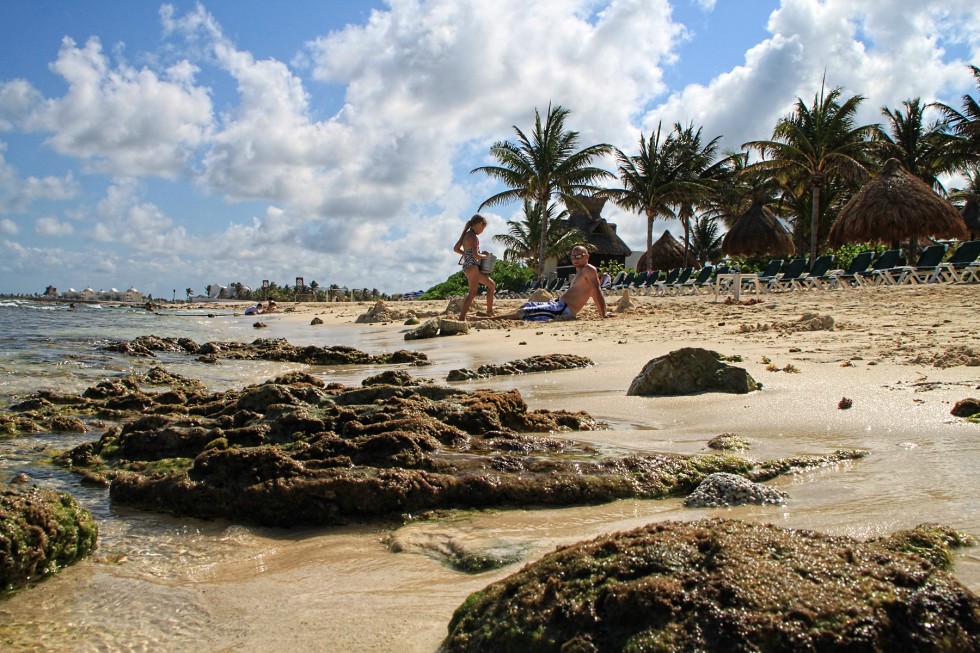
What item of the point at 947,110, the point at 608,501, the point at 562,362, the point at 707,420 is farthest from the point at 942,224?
the point at 608,501

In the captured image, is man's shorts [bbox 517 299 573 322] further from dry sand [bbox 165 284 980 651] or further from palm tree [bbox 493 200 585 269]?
palm tree [bbox 493 200 585 269]

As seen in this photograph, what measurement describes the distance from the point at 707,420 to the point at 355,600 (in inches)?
112

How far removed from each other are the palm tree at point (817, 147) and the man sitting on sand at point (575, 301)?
21.3 metres

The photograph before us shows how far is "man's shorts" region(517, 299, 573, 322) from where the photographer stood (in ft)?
44.1

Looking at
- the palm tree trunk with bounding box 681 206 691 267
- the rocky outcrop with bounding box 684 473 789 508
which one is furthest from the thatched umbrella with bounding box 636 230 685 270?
the rocky outcrop with bounding box 684 473 789 508

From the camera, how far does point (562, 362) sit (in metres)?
7.12

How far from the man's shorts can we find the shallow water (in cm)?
900

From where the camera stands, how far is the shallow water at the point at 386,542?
192cm

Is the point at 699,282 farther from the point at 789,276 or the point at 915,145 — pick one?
the point at 915,145

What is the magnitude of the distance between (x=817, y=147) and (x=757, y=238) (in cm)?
490

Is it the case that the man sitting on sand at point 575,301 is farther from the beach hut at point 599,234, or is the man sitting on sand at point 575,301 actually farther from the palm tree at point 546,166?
the beach hut at point 599,234

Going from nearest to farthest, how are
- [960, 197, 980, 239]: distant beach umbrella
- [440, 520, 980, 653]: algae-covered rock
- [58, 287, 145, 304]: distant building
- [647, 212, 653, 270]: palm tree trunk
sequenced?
1. [440, 520, 980, 653]: algae-covered rock
2. [960, 197, 980, 239]: distant beach umbrella
3. [647, 212, 653, 270]: palm tree trunk
4. [58, 287, 145, 304]: distant building

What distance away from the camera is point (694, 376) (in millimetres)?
5098

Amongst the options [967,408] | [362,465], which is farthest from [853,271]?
[362,465]
